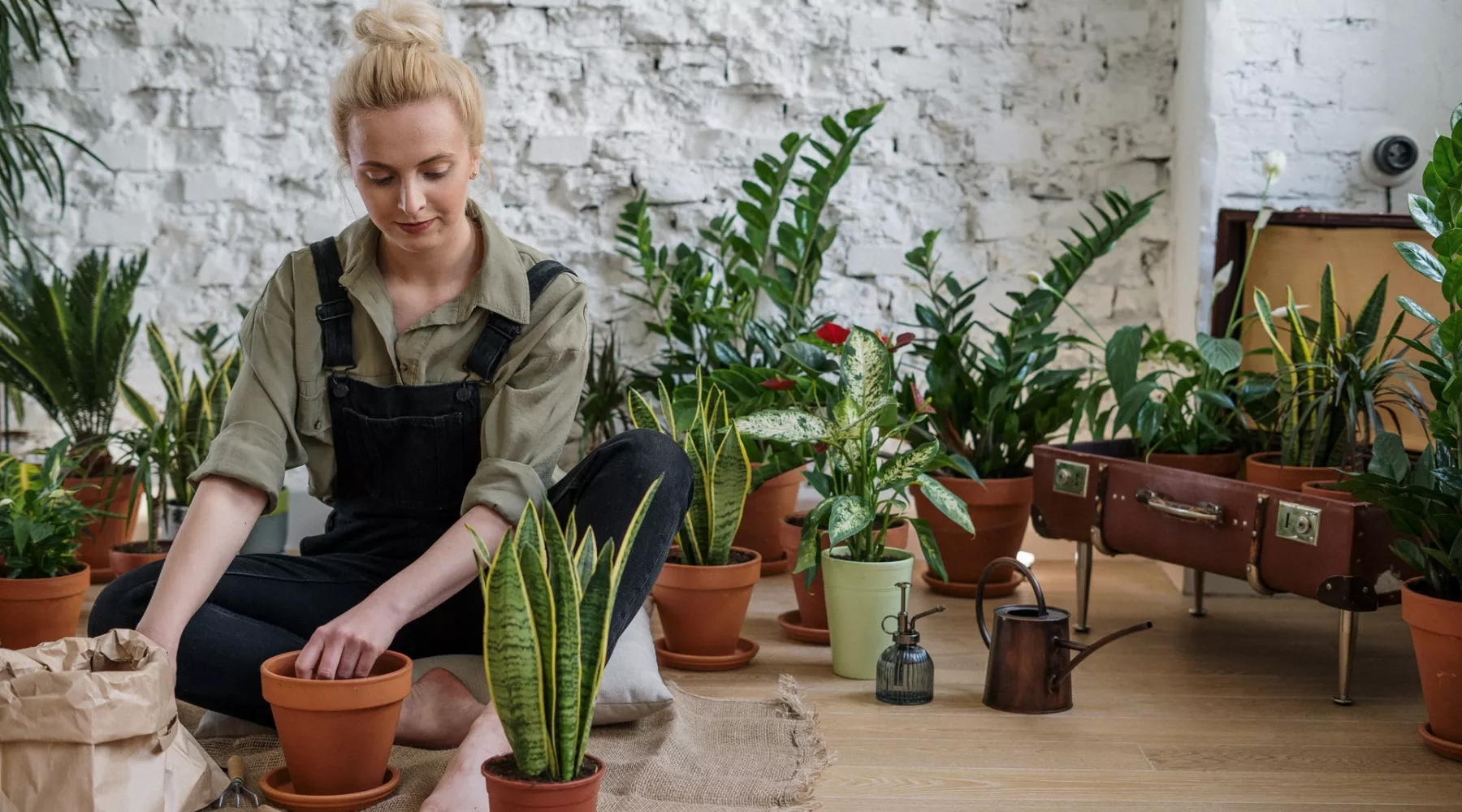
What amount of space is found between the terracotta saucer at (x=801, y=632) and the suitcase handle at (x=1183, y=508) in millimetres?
680

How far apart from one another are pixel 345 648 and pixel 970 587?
184 cm

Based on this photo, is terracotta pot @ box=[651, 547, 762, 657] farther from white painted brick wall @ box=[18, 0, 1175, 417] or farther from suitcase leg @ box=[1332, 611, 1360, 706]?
white painted brick wall @ box=[18, 0, 1175, 417]

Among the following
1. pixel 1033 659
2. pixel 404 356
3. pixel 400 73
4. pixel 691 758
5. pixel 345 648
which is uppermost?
pixel 400 73

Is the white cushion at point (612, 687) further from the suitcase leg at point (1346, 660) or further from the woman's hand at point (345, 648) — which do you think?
the suitcase leg at point (1346, 660)

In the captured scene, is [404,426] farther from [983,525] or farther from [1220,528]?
[983,525]

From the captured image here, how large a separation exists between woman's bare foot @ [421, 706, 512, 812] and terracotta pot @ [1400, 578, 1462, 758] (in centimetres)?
141

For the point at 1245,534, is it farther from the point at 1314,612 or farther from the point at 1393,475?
the point at 1314,612

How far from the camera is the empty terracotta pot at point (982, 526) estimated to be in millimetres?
3135

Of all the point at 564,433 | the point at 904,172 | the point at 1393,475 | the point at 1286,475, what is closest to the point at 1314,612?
the point at 1286,475

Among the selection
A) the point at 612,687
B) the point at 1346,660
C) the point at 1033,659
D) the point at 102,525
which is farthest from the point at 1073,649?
the point at 102,525

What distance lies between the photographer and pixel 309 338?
1.97 m

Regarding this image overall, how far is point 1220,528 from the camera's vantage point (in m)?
2.51

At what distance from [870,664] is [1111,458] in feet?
2.23

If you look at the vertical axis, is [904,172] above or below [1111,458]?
above
